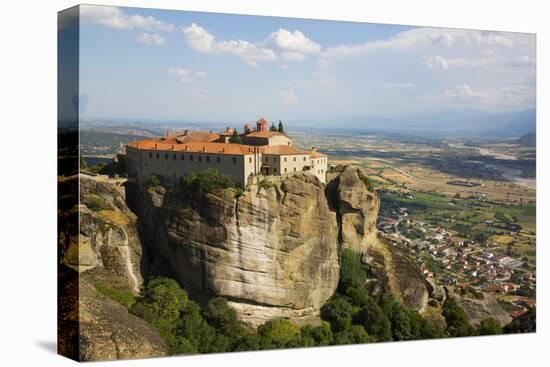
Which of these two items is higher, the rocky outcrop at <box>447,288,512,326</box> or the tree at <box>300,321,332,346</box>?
the rocky outcrop at <box>447,288,512,326</box>

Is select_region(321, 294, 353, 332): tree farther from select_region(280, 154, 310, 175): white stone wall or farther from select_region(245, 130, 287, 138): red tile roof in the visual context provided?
select_region(245, 130, 287, 138): red tile roof

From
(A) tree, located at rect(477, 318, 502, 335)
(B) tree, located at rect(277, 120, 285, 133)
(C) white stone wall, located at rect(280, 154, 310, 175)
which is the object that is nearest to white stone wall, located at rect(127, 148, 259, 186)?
(C) white stone wall, located at rect(280, 154, 310, 175)

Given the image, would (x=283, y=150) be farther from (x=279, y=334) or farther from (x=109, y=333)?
(x=109, y=333)

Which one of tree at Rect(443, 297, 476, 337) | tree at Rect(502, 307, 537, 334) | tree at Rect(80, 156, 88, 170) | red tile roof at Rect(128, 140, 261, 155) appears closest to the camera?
tree at Rect(80, 156, 88, 170)

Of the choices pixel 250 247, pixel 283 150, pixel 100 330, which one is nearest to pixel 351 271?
pixel 250 247

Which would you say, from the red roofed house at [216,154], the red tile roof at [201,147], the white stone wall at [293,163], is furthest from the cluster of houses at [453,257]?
the red tile roof at [201,147]

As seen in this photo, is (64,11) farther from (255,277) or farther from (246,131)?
(255,277)
